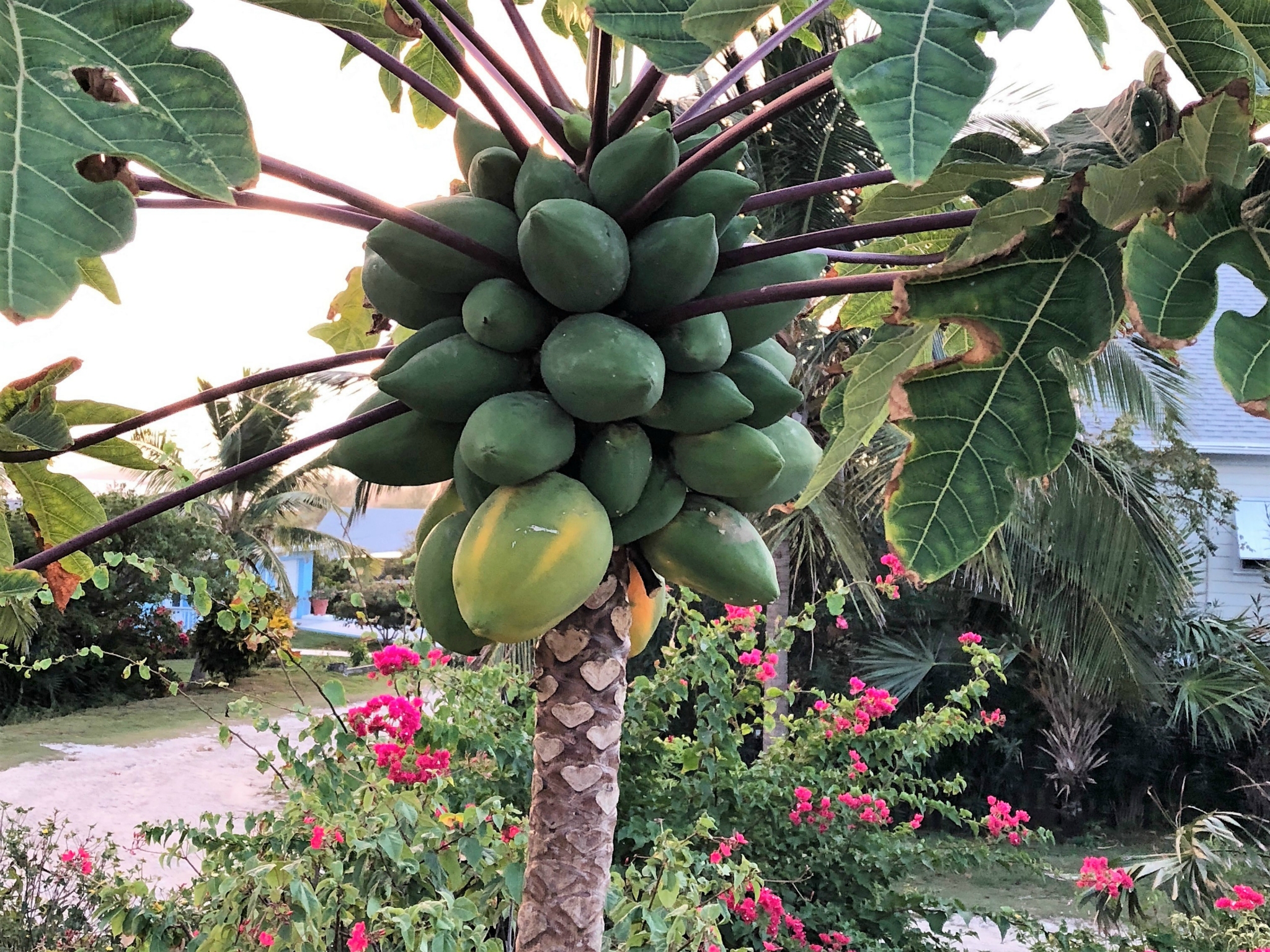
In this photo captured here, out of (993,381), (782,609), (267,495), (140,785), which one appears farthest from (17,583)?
(267,495)

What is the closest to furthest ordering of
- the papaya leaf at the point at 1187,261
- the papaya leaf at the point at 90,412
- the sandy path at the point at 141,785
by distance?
the papaya leaf at the point at 1187,261 → the papaya leaf at the point at 90,412 → the sandy path at the point at 141,785

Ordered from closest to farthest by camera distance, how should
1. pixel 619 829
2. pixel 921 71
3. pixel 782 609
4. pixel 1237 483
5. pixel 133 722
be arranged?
1. pixel 921 71
2. pixel 619 829
3. pixel 782 609
4. pixel 1237 483
5. pixel 133 722

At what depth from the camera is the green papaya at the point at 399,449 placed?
847 millimetres

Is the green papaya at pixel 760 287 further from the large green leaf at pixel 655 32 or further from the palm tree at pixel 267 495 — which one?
the palm tree at pixel 267 495

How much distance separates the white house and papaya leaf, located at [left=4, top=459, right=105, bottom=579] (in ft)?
33.1

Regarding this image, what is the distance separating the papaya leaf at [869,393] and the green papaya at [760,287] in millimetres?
111

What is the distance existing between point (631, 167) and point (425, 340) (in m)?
0.24

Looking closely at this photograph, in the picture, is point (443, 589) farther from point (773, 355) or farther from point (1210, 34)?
point (1210, 34)

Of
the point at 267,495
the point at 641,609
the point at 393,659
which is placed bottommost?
the point at 267,495

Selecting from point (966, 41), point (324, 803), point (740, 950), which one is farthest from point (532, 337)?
point (324, 803)

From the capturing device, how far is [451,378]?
2.52ft

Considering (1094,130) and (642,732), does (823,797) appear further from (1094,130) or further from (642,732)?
(1094,130)

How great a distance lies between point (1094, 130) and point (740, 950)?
1.74m

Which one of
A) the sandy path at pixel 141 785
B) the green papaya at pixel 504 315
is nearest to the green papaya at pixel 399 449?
the green papaya at pixel 504 315
